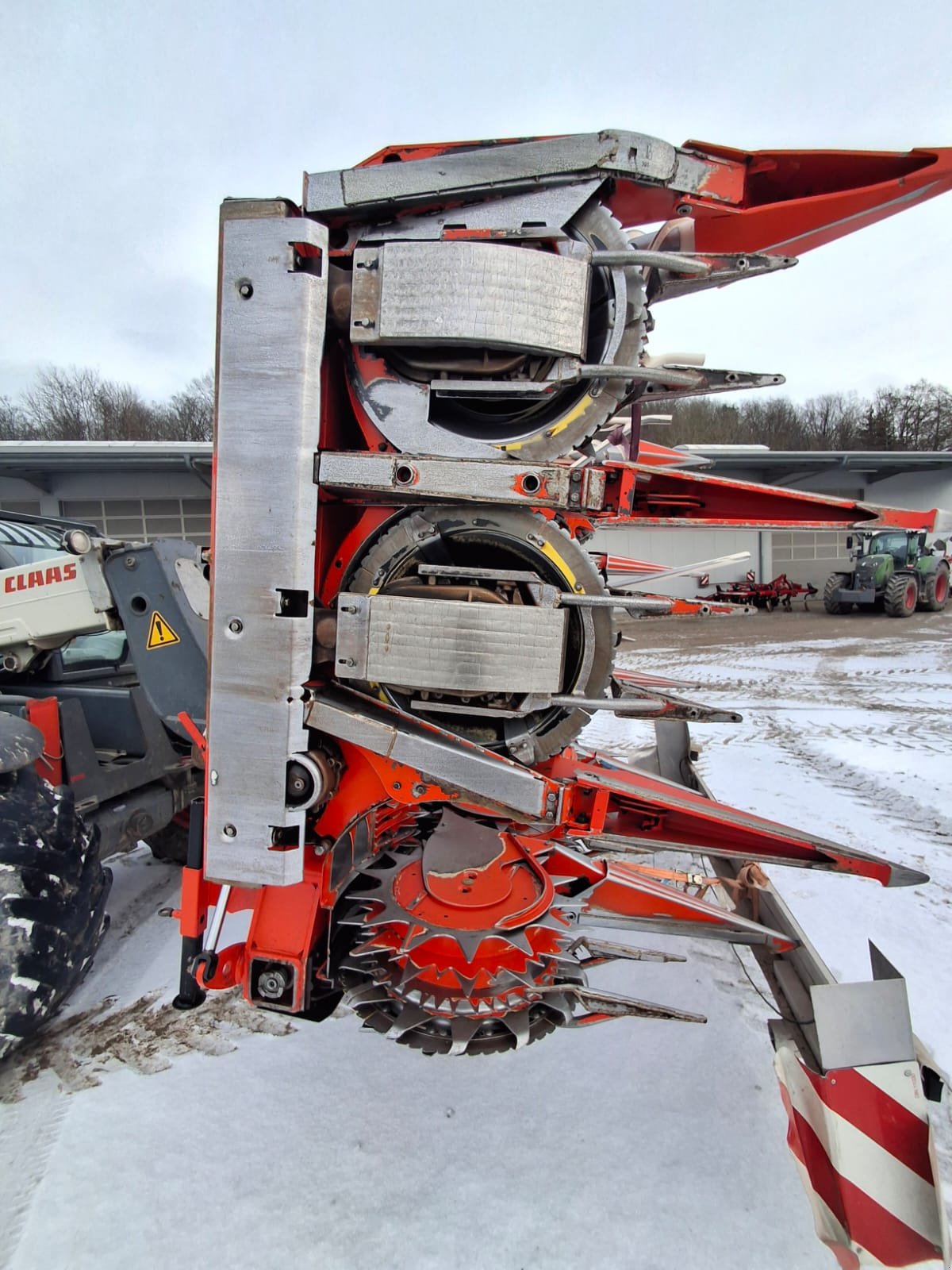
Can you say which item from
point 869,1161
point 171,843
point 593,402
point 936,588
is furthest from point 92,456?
point 936,588

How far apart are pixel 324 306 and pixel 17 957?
247 centimetres

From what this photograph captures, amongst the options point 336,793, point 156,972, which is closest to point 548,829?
point 336,793

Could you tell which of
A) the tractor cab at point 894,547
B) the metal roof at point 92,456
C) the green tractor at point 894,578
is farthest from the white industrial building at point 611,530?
the tractor cab at point 894,547

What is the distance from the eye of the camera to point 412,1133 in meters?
2.23

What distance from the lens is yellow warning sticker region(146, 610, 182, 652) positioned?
3.03m

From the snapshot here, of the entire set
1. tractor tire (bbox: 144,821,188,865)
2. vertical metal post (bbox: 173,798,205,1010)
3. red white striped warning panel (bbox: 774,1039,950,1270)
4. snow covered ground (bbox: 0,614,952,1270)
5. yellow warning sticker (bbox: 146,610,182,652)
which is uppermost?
yellow warning sticker (bbox: 146,610,182,652)

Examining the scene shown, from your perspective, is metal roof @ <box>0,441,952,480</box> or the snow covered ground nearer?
the snow covered ground

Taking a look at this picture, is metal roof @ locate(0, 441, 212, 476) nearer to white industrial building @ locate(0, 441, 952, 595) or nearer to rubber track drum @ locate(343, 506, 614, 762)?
white industrial building @ locate(0, 441, 952, 595)

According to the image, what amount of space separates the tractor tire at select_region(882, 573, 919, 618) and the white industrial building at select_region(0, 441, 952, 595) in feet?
10.7

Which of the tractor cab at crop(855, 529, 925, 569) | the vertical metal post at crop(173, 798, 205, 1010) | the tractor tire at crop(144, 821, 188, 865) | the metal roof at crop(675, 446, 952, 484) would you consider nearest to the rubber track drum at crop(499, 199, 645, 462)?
the vertical metal post at crop(173, 798, 205, 1010)

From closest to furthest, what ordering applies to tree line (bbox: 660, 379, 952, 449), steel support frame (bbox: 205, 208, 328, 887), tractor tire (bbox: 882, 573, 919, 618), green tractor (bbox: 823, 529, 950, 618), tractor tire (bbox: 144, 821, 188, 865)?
steel support frame (bbox: 205, 208, 328, 887), tractor tire (bbox: 144, 821, 188, 865), tractor tire (bbox: 882, 573, 919, 618), green tractor (bbox: 823, 529, 950, 618), tree line (bbox: 660, 379, 952, 449)

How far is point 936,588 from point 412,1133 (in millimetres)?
19456

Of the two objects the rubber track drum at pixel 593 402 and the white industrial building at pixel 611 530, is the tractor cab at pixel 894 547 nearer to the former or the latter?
the white industrial building at pixel 611 530

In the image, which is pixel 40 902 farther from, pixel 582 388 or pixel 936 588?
pixel 936 588
